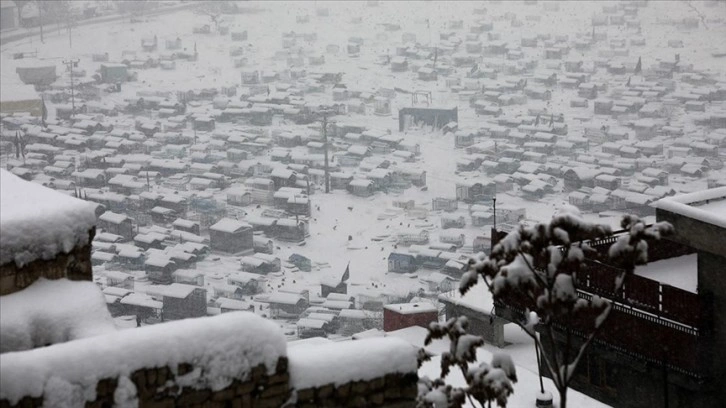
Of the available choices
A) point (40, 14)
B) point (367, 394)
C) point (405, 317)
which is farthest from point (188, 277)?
point (40, 14)

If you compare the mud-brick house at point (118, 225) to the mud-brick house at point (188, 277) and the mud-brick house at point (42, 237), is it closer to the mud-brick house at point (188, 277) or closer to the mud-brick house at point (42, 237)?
the mud-brick house at point (188, 277)

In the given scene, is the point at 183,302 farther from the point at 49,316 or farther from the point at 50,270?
the point at 49,316

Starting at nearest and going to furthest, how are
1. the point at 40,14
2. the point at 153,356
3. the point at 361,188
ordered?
the point at 153,356 → the point at 361,188 → the point at 40,14

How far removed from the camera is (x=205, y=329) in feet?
12.2

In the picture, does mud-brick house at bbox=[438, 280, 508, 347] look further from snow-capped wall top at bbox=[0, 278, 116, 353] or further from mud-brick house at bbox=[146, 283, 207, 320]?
mud-brick house at bbox=[146, 283, 207, 320]

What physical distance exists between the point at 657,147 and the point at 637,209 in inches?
453

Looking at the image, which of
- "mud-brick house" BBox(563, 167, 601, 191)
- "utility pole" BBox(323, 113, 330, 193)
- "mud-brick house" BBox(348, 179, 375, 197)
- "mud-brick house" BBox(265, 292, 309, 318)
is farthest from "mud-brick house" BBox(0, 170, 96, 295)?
"mud-brick house" BBox(563, 167, 601, 191)

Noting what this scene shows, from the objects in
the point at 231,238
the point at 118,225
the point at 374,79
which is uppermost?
the point at 374,79

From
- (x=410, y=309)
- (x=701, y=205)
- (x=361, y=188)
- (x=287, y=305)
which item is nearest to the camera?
(x=701, y=205)

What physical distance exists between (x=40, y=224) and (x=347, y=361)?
5.04 ft

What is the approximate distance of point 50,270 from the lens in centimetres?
468

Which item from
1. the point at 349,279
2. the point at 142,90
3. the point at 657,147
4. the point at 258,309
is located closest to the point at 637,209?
the point at 657,147

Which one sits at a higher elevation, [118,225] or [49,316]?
[49,316]

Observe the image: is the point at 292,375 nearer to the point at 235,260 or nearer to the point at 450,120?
the point at 235,260
